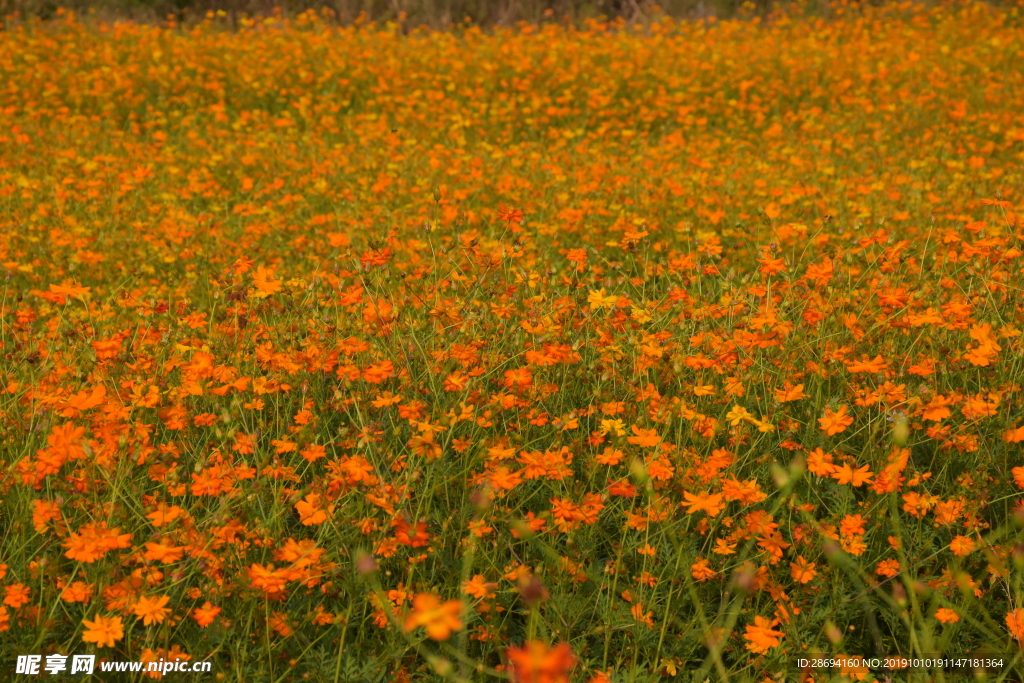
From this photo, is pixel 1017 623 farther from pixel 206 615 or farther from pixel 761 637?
pixel 206 615

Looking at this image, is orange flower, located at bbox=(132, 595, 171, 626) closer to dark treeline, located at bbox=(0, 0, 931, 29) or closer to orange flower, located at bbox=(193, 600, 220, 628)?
orange flower, located at bbox=(193, 600, 220, 628)

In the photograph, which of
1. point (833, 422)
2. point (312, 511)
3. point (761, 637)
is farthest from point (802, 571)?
point (312, 511)

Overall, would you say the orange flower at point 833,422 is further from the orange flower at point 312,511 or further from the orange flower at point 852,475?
the orange flower at point 312,511

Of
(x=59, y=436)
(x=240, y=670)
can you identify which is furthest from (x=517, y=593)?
(x=59, y=436)

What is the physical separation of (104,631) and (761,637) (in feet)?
3.71

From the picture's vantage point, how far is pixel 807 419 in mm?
2248

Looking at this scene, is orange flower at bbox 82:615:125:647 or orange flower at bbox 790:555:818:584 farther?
orange flower at bbox 790:555:818:584

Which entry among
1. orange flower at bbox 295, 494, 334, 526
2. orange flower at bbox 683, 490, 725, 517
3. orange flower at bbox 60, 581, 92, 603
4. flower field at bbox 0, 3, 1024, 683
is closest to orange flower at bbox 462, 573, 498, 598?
flower field at bbox 0, 3, 1024, 683

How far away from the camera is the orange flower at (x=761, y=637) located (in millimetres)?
1563

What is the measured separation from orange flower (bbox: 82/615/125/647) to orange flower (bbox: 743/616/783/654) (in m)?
1.08

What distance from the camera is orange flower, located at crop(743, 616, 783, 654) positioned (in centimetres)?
156

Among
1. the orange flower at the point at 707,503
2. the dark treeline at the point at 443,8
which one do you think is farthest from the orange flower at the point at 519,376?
the dark treeline at the point at 443,8

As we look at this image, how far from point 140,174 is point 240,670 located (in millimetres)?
3593

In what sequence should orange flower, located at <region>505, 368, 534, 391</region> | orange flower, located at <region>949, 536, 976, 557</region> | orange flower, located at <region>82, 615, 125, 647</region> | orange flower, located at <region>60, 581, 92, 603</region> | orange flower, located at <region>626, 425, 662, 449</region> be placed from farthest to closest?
orange flower, located at <region>505, 368, 534, 391</region> → orange flower, located at <region>626, 425, 662, 449</region> → orange flower, located at <region>949, 536, 976, 557</region> → orange flower, located at <region>60, 581, 92, 603</region> → orange flower, located at <region>82, 615, 125, 647</region>
